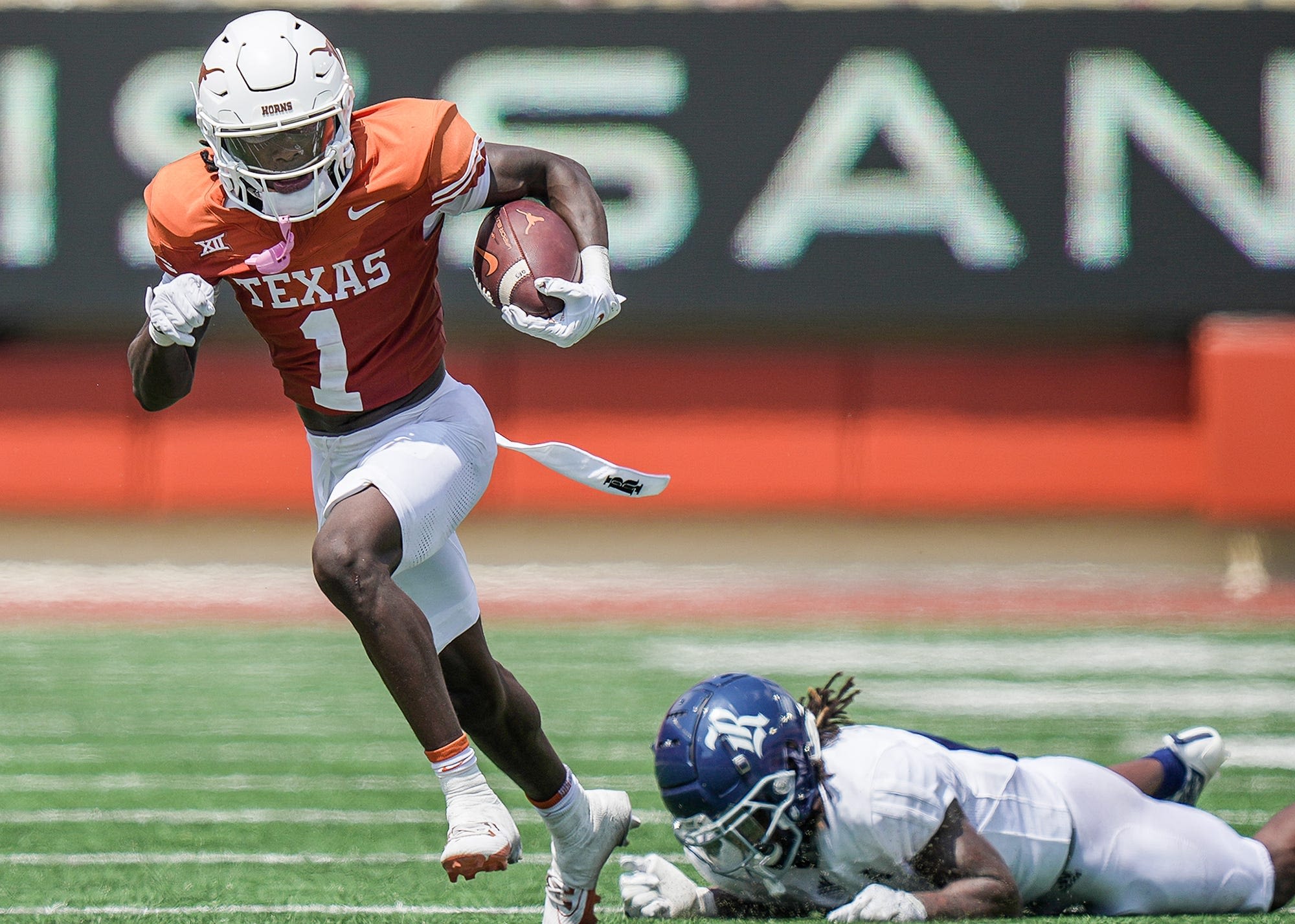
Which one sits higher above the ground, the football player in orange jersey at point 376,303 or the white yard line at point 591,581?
the football player in orange jersey at point 376,303

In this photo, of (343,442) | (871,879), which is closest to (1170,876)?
(871,879)

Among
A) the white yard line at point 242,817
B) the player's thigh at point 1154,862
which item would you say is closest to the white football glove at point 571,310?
the player's thigh at point 1154,862

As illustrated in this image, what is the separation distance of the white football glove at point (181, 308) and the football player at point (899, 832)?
115 centimetres

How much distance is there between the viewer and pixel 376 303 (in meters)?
3.38

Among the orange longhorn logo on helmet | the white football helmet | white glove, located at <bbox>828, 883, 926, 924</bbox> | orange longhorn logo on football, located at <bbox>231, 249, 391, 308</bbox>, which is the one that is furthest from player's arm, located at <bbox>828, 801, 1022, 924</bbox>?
the orange longhorn logo on helmet

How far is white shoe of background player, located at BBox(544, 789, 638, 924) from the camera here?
326cm

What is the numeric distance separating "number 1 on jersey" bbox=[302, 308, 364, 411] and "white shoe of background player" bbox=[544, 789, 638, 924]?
92 cm

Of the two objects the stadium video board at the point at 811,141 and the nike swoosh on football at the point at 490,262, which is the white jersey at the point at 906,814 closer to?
the nike swoosh on football at the point at 490,262

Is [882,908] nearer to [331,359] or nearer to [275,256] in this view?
[331,359]

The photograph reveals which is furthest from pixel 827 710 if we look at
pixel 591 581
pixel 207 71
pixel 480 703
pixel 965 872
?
pixel 591 581

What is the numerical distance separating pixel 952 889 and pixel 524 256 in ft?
4.74

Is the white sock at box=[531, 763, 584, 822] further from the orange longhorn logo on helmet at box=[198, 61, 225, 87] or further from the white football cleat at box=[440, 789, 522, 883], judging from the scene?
the orange longhorn logo on helmet at box=[198, 61, 225, 87]

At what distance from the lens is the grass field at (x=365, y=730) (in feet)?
12.2

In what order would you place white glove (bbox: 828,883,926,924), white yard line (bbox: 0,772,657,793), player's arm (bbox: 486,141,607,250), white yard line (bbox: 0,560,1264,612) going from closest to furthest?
white glove (bbox: 828,883,926,924) → player's arm (bbox: 486,141,607,250) → white yard line (bbox: 0,772,657,793) → white yard line (bbox: 0,560,1264,612)
